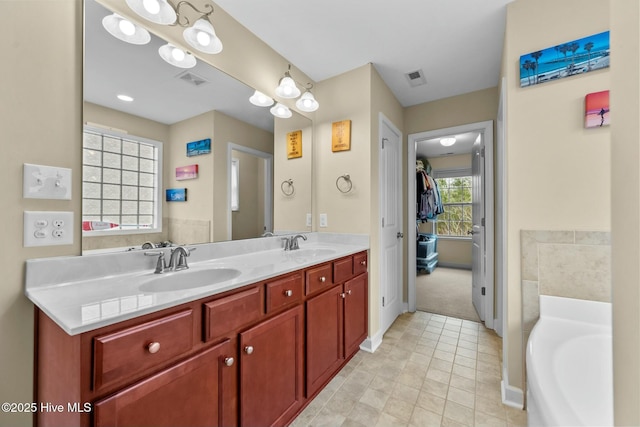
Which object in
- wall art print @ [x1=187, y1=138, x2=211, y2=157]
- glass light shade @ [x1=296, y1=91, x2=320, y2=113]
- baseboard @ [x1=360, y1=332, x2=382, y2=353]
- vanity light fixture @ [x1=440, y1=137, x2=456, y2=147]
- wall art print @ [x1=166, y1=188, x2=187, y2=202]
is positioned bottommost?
baseboard @ [x1=360, y1=332, x2=382, y2=353]

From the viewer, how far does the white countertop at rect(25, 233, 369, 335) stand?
78cm

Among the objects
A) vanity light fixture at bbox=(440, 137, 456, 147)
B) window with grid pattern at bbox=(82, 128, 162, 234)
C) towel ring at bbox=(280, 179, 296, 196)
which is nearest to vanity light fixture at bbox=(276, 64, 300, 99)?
towel ring at bbox=(280, 179, 296, 196)

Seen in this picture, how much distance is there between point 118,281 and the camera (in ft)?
3.71

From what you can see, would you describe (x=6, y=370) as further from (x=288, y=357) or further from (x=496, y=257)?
(x=496, y=257)

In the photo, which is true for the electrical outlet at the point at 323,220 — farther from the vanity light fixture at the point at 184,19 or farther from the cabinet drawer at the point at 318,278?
the vanity light fixture at the point at 184,19

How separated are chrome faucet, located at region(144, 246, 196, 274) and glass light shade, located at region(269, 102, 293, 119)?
1.32 metres

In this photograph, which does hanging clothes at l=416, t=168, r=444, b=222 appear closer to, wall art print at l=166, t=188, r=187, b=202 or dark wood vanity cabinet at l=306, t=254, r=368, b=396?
dark wood vanity cabinet at l=306, t=254, r=368, b=396

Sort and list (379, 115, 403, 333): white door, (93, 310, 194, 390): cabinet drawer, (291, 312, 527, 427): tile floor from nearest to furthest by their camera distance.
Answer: (93, 310, 194, 390): cabinet drawer
(291, 312, 527, 427): tile floor
(379, 115, 403, 333): white door

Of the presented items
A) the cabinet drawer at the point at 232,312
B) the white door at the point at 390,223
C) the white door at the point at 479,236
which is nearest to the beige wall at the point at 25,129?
the cabinet drawer at the point at 232,312

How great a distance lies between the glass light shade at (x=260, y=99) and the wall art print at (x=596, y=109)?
2.03 meters

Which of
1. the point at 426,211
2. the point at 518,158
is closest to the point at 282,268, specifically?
the point at 518,158

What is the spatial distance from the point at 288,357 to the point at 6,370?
1.07 meters

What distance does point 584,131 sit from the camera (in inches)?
57.8

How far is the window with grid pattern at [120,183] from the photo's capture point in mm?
1162
